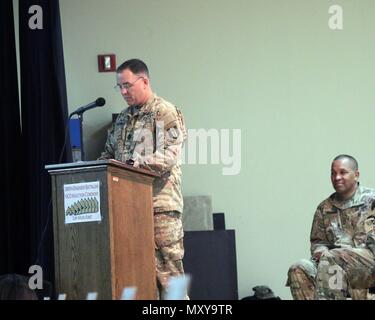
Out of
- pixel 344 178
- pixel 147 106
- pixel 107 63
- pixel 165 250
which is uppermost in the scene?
pixel 107 63

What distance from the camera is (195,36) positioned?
713cm

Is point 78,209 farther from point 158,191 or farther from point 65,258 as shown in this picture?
point 158,191

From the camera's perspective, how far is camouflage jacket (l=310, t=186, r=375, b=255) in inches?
206

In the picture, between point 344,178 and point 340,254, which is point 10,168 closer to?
point 344,178

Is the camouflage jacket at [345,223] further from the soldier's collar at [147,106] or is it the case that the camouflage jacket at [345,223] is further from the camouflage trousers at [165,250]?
the soldier's collar at [147,106]

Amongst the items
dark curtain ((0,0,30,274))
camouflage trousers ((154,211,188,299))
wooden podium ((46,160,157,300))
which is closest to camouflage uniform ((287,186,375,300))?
camouflage trousers ((154,211,188,299))

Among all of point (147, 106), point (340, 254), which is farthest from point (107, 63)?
point (340, 254)

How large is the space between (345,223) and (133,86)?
1621mm

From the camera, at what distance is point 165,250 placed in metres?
4.71

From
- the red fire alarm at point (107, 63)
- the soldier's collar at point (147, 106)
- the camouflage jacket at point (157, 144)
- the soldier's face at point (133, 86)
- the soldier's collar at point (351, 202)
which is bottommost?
the soldier's collar at point (351, 202)

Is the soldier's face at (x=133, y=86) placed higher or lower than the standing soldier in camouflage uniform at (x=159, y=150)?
higher

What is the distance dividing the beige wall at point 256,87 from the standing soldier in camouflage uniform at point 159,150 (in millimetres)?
2178

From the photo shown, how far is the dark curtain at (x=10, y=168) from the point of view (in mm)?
6477

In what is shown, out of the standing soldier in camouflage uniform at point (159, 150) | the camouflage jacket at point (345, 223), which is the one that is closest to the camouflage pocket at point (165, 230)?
the standing soldier in camouflage uniform at point (159, 150)
